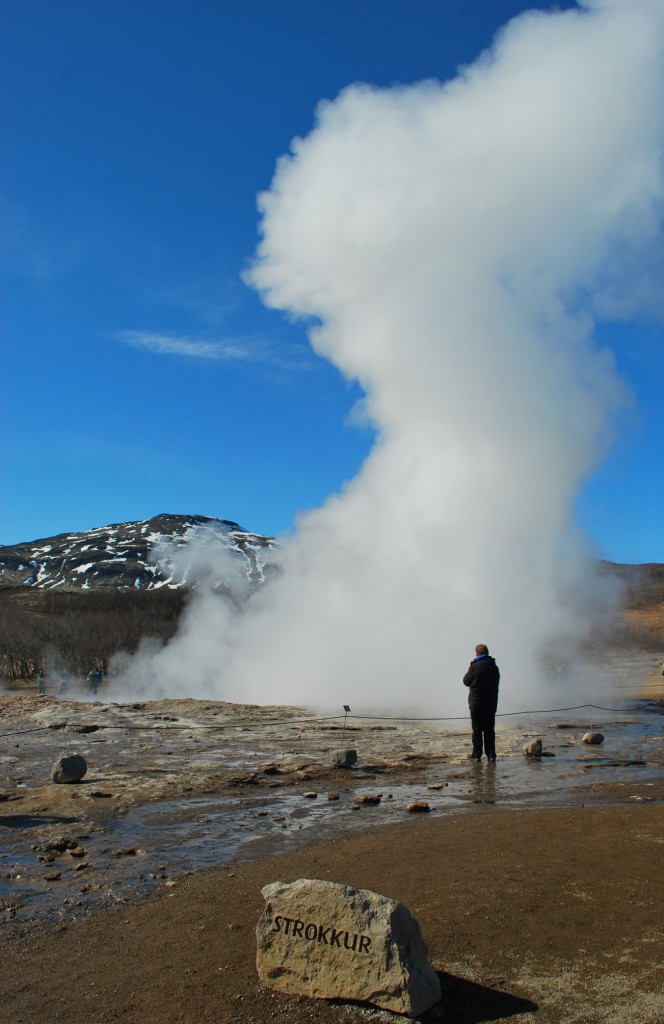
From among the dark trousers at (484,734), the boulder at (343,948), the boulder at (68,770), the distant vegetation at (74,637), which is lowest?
the boulder at (343,948)

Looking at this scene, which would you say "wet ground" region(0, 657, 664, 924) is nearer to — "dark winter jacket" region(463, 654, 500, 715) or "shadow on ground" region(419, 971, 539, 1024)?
"dark winter jacket" region(463, 654, 500, 715)

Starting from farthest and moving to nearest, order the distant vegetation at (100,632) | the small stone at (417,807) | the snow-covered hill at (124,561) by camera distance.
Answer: the snow-covered hill at (124,561) → the distant vegetation at (100,632) → the small stone at (417,807)

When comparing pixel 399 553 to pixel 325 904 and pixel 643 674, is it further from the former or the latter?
pixel 325 904

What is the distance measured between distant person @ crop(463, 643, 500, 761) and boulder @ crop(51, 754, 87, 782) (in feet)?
18.7

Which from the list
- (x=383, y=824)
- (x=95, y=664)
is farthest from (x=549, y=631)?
(x=95, y=664)

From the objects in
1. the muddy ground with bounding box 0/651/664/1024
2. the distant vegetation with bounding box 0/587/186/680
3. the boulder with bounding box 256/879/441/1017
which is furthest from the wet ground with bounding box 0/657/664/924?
the distant vegetation with bounding box 0/587/186/680

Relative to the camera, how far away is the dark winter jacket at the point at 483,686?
473 inches

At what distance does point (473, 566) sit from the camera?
23281mm

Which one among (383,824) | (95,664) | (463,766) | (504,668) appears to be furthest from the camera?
(95,664)

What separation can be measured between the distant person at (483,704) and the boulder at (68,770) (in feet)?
18.7

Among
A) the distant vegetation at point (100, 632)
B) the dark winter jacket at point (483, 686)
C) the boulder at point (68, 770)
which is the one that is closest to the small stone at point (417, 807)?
the dark winter jacket at point (483, 686)

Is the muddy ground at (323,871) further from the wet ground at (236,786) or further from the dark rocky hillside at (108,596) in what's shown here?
the dark rocky hillside at (108,596)

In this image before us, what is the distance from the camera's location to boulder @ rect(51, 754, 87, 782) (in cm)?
1026

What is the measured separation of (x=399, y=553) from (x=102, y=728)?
11339mm
